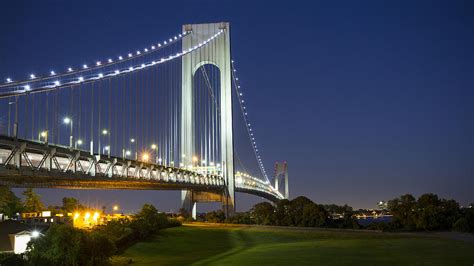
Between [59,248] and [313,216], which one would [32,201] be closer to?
[313,216]

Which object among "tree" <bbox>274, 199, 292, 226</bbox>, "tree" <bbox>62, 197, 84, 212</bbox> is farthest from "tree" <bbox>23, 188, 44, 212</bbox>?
"tree" <bbox>274, 199, 292, 226</bbox>

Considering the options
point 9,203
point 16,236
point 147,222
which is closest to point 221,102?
point 9,203

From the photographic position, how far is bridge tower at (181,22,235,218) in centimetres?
6012

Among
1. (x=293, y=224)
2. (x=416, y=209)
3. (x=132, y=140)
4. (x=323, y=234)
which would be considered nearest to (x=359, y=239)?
(x=323, y=234)

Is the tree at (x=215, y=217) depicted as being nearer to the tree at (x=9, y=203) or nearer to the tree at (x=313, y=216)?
the tree at (x=313, y=216)

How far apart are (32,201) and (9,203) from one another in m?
8.79

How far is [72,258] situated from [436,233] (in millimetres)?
25387

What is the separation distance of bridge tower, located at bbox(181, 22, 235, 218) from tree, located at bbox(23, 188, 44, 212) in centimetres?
1641

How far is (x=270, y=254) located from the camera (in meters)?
→ 30.0

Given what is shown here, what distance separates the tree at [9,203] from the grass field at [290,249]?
61.0 ft

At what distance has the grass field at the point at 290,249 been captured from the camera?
88.8 ft

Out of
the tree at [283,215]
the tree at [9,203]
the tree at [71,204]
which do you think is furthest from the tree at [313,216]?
the tree at [71,204]

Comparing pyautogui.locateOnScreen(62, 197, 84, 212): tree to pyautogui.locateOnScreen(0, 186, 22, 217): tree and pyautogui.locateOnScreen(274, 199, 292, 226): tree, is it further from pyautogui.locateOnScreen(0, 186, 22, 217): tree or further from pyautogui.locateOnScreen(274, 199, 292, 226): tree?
pyautogui.locateOnScreen(274, 199, 292, 226): tree

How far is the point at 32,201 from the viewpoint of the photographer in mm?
65688
